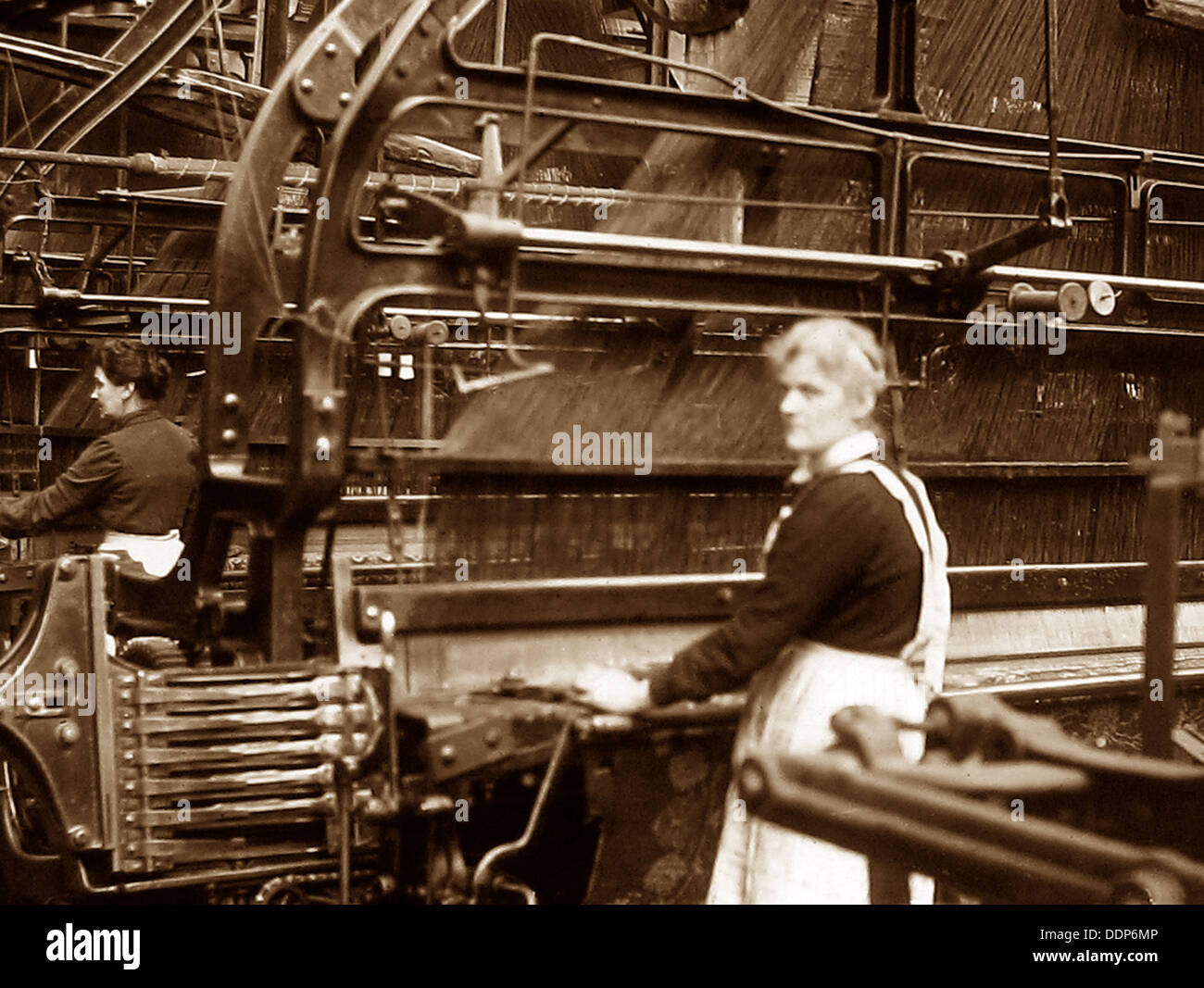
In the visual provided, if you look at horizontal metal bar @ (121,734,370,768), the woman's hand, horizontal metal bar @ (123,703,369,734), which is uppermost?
the woman's hand

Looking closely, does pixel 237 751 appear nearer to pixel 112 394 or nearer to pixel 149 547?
pixel 149 547

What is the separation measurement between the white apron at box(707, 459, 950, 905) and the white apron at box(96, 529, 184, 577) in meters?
2.28

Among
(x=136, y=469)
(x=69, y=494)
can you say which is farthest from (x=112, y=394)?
(x=69, y=494)

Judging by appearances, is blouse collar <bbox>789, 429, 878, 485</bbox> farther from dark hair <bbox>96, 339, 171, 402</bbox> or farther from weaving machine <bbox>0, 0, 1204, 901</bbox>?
dark hair <bbox>96, 339, 171, 402</bbox>

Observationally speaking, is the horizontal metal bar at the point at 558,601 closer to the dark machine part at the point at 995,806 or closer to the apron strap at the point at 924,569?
the apron strap at the point at 924,569

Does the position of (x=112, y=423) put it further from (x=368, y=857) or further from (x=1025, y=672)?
(x=1025, y=672)

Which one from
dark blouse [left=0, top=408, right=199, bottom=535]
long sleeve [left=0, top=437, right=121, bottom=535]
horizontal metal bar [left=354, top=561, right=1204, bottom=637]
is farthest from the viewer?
dark blouse [left=0, top=408, right=199, bottom=535]

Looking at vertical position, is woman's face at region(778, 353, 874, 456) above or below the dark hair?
below

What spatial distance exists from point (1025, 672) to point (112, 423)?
279 cm

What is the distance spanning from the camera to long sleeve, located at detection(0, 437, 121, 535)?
4.03 metres

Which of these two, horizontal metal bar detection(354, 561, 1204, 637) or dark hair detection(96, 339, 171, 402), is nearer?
horizontal metal bar detection(354, 561, 1204, 637)

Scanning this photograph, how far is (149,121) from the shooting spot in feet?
22.2

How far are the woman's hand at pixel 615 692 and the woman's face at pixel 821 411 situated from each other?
0.52 meters

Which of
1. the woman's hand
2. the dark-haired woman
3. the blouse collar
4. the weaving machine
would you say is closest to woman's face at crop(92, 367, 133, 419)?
the dark-haired woman
